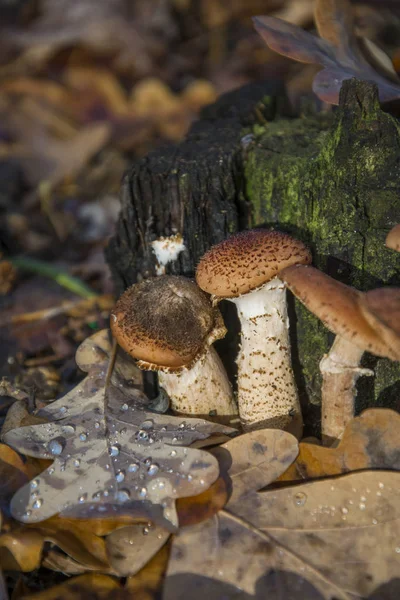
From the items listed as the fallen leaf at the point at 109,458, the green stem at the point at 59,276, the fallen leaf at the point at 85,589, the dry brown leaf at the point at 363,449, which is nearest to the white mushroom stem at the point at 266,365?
the fallen leaf at the point at 109,458

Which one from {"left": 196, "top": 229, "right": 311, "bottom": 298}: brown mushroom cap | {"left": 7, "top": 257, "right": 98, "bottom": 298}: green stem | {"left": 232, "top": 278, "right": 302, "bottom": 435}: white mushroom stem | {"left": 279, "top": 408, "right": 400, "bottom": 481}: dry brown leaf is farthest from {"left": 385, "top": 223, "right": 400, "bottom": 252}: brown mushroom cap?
{"left": 7, "top": 257, "right": 98, "bottom": 298}: green stem

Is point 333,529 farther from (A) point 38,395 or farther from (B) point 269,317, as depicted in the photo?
(A) point 38,395

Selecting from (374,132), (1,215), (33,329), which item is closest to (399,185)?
(374,132)

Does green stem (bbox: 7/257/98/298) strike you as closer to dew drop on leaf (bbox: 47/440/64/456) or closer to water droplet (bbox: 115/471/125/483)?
dew drop on leaf (bbox: 47/440/64/456)

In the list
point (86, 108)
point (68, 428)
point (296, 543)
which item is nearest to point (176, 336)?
point (68, 428)

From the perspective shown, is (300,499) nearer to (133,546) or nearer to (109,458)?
(133,546)

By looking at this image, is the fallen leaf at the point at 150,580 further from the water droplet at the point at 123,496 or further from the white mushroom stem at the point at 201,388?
the white mushroom stem at the point at 201,388
